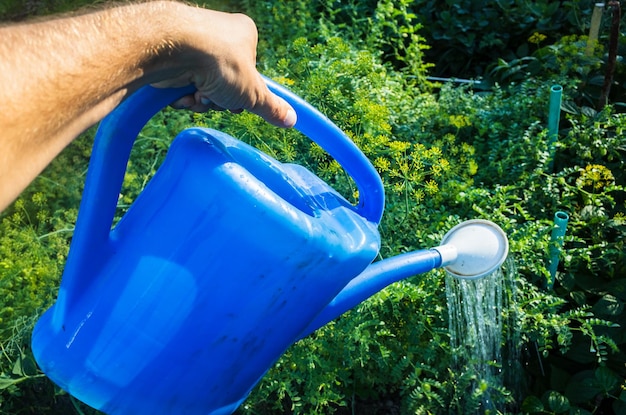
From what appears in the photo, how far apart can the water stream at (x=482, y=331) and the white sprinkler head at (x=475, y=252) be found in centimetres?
14

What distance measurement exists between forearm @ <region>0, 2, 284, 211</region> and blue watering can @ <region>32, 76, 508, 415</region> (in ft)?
0.41

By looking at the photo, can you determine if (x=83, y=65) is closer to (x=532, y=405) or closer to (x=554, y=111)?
(x=532, y=405)

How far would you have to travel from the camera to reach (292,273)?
106 cm

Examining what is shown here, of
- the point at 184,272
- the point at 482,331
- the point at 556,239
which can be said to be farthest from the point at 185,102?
the point at 556,239

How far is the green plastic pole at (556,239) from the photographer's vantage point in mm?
1817

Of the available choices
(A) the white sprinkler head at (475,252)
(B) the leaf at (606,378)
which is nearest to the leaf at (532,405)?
(B) the leaf at (606,378)

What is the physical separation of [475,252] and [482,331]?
31 cm

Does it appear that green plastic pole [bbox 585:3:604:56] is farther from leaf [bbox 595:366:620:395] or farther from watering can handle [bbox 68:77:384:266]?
watering can handle [bbox 68:77:384:266]

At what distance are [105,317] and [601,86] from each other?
1.93 m

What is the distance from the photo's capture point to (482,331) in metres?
1.79

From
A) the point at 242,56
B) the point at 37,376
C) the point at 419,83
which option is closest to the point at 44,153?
the point at 242,56

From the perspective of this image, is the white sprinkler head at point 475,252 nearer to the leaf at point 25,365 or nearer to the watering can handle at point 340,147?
the watering can handle at point 340,147

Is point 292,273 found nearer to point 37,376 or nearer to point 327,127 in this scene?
point 327,127

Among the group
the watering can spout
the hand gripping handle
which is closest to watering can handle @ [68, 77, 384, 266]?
the hand gripping handle
